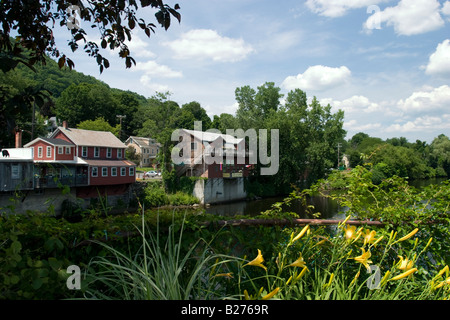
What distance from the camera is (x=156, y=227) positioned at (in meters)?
2.44

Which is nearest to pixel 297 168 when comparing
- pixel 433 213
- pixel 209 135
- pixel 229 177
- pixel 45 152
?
pixel 229 177

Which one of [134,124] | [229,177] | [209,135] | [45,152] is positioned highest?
[134,124]

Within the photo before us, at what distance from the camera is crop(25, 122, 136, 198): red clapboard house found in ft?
77.9

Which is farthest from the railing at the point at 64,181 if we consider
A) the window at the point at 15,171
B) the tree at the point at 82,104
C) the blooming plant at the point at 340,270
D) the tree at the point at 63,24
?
the tree at the point at 82,104

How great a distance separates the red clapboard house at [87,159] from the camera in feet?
77.9

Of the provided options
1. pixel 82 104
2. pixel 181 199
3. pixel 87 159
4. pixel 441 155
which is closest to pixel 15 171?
pixel 87 159

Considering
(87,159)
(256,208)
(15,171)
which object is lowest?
(256,208)

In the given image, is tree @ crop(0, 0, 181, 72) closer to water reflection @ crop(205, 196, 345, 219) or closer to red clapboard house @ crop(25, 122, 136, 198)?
red clapboard house @ crop(25, 122, 136, 198)

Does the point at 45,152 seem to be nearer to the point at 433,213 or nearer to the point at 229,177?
the point at 229,177

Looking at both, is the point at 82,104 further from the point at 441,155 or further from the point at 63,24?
the point at 441,155

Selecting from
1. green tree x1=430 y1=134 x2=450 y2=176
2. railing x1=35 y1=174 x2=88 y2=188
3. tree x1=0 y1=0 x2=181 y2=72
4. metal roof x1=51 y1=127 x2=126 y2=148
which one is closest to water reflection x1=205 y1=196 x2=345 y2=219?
railing x1=35 y1=174 x2=88 y2=188

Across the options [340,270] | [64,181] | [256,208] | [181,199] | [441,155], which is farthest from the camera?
[441,155]

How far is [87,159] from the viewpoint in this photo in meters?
25.8

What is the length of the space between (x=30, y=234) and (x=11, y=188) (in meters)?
21.5
